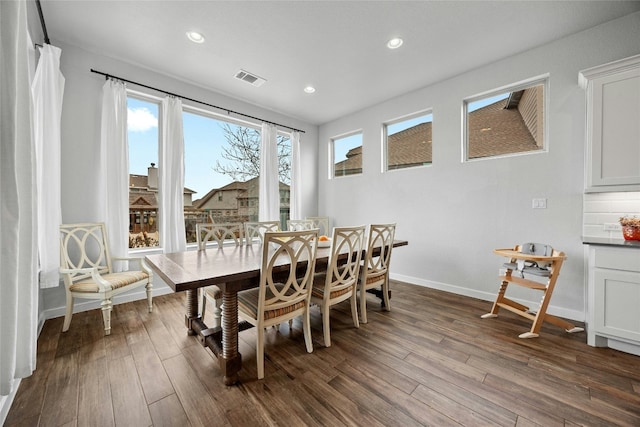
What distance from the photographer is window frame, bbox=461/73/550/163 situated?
2.77 m

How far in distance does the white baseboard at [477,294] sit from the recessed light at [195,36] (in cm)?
408

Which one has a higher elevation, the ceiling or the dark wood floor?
the ceiling

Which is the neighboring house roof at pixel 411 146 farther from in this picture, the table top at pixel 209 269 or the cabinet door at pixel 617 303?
the table top at pixel 209 269

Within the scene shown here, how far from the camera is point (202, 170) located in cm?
391

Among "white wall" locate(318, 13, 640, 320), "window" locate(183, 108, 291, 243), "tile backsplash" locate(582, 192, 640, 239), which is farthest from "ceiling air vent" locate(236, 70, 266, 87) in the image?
"tile backsplash" locate(582, 192, 640, 239)

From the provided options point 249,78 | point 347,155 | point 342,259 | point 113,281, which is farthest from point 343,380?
point 347,155

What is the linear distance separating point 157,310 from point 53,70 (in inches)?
105

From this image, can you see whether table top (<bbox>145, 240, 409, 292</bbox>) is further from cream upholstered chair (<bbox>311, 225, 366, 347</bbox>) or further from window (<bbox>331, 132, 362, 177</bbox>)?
window (<bbox>331, 132, 362, 177</bbox>)

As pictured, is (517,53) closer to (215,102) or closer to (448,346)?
(448,346)

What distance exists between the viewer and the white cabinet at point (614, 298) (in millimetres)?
1908

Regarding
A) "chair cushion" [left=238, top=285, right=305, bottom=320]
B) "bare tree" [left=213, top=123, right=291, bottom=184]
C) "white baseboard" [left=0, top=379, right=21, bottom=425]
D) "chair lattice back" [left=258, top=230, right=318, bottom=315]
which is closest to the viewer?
"white baseboard" [left=0, top=379, right=21, bottom=425]

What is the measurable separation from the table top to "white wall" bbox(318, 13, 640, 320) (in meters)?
2.12

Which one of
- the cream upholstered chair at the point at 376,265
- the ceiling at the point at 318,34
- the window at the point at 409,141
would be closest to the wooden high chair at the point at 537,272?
the cream upholstered chair at the point at 376,265

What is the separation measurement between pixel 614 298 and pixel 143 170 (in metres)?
5.07
